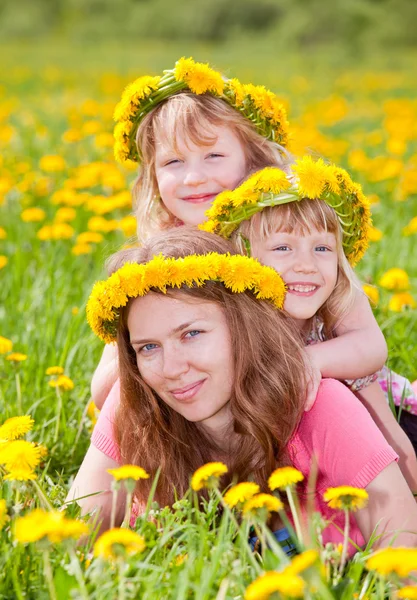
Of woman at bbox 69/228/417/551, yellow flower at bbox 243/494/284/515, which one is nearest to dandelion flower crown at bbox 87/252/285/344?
woman at bbox 69/228/417/551

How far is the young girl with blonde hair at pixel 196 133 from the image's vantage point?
99.1 inches

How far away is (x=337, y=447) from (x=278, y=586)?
755 mm

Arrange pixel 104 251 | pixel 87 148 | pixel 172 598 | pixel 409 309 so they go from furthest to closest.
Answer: pixel 87 148
pixel 104 251
pixel 409 309
pixel 172 598

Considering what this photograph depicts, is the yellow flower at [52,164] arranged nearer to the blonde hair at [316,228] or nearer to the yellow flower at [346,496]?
the blonde hair at [316,228]

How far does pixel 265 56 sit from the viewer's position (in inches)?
615

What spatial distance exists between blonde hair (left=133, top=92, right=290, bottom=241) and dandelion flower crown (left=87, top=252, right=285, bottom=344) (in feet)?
2.12

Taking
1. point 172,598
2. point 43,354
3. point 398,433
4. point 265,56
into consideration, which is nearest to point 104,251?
point 43,354

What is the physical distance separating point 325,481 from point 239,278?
1.58 ft

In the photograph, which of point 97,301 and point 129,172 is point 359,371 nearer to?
point 97,301

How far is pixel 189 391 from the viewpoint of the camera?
1.92 metres

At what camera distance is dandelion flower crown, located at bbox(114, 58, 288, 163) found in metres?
2.54

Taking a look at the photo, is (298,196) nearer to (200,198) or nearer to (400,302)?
(200,198)

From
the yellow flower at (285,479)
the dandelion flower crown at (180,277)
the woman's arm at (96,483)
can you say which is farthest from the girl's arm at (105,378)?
the yellow flower at (285,479)

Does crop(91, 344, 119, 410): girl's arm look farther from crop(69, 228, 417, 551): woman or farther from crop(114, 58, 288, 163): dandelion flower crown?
crop(114, 58, 288, 163): dandelion flower crown
